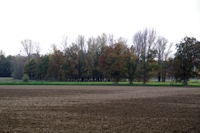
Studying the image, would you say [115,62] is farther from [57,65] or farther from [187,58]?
[57,65]

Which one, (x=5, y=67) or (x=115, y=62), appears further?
(x=5, y=67)

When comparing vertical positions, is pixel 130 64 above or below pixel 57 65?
below

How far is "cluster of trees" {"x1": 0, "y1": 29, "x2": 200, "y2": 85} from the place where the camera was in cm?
5241

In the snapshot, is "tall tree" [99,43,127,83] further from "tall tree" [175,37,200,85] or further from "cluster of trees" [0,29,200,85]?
"tall tree" [175,37,200,85]

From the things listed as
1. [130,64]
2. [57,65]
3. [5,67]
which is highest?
[5,67]

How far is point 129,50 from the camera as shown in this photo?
198 ft

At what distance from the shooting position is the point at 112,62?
59.5 metres

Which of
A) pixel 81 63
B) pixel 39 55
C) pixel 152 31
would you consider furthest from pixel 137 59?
pixel 39 55

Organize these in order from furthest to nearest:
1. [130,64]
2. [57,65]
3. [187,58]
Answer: [57,65]
[130,64]
[187,58]

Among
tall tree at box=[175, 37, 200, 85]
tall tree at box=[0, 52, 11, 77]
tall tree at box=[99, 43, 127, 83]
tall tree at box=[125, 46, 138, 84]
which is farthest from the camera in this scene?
tall tree at box=[0, 52, 11, 77]

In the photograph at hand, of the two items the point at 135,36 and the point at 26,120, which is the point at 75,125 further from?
the point at 135,36

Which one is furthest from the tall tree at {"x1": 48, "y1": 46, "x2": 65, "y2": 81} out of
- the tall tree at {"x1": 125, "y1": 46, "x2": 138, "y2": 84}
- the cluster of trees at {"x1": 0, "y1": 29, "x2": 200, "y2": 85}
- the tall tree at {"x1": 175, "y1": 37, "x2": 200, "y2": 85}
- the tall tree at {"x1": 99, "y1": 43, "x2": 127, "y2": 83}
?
the tall tree at {"x1": 175, "y1": 37, "x2": 200, "y2": 85}

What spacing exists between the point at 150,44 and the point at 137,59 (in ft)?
37.2

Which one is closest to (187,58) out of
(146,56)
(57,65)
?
(146,56)
